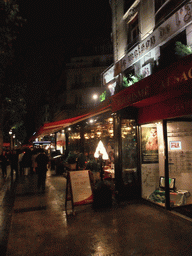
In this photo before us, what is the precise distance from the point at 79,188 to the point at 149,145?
3.08 m

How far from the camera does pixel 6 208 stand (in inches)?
315

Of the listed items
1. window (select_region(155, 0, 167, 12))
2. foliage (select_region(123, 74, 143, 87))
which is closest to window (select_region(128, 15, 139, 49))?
window (select_region(155, 0, 167, 12))

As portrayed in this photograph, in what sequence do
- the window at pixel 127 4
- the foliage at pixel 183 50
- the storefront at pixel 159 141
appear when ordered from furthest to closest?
the window at pixel 127 4 → the foliage at pixel 183 50 → the storefront at pixel 159 141

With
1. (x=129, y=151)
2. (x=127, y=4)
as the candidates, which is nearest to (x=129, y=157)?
(x=129, y=151)

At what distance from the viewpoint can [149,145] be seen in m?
7.94

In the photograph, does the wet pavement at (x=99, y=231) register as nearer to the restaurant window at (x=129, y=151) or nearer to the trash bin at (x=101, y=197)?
the trash bin at (x=101, y=197)

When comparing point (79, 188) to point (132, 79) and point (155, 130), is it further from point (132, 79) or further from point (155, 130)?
point (132, 79)

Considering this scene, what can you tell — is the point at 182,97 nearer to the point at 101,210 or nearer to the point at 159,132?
the point at 159,132

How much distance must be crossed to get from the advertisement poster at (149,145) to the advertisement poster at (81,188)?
234 cm

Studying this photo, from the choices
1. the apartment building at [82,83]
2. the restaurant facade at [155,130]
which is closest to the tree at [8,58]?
the restaurant facade at [155,130]

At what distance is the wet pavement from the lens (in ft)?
13.7

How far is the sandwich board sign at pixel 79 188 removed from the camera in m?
6.52

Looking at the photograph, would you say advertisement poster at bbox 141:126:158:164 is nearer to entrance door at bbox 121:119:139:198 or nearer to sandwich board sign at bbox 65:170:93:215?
entrance door at bbox 121:119:139:198

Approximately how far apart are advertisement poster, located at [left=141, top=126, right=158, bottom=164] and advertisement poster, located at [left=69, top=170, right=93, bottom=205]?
2341 mm
